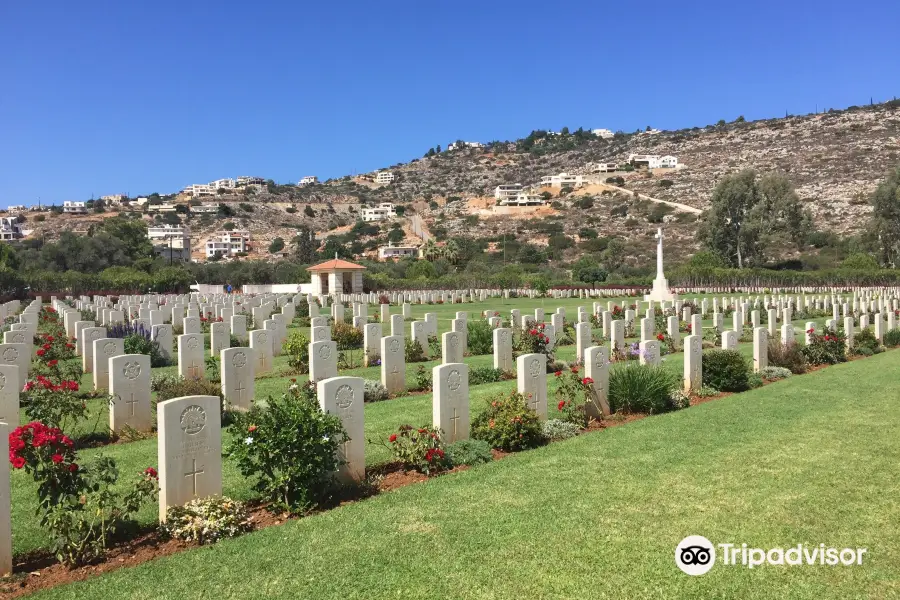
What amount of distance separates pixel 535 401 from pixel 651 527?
13.8ft

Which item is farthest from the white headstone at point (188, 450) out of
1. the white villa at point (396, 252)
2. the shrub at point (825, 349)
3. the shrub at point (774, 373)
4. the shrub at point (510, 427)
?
the white villa at point (396, 252)

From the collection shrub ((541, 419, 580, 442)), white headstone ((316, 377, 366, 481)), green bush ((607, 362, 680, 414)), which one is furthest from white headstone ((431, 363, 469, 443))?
green bush ((607, 362, 680, 414))

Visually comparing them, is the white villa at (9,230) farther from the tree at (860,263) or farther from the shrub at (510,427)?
the shrub at (510,427)

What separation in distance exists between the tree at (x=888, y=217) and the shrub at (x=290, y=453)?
7025 cm

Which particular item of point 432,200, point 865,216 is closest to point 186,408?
point 865,216

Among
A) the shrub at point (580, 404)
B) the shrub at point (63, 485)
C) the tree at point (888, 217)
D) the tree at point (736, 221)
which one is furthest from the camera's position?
the tree at point (736, 221)

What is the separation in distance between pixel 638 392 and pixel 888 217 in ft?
214

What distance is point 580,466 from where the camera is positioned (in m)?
8.38

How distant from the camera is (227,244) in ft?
376

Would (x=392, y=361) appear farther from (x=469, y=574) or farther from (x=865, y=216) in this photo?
(x=865, y=216)

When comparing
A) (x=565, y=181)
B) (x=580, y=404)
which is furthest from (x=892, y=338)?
(x=565, y=181)

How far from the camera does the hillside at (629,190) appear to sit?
99.8m

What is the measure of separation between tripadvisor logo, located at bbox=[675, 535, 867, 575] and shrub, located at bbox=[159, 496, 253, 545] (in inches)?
155

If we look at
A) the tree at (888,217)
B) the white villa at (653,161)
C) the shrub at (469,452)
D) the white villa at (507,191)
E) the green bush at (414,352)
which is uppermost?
the white villa at (653,161)
